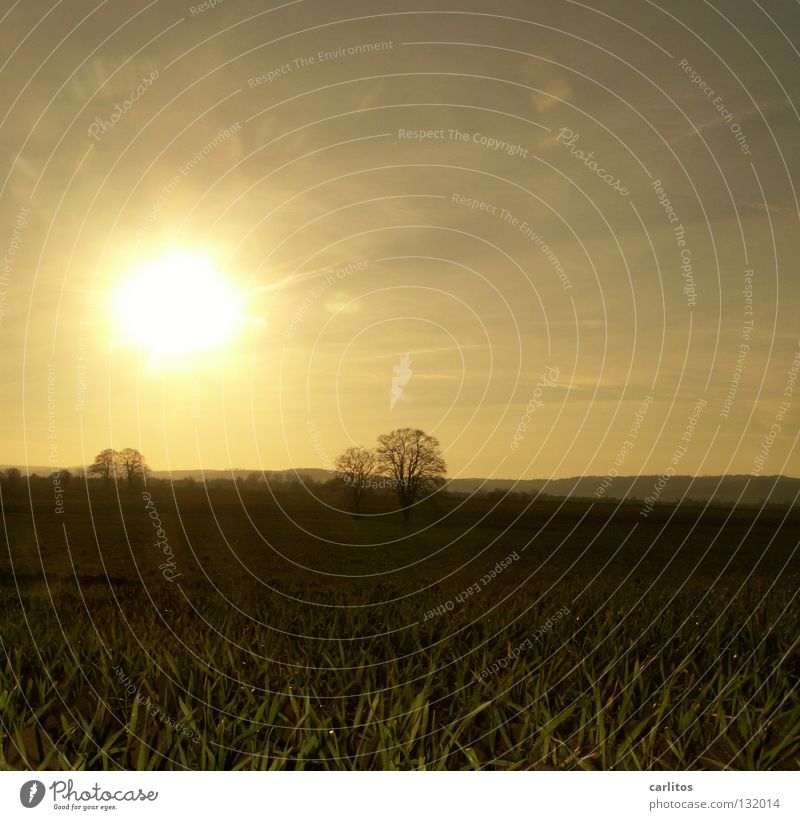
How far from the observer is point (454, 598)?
392 inches

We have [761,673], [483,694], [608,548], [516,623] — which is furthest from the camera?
[608,548]

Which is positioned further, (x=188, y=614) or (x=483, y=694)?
(x=188, y=614)

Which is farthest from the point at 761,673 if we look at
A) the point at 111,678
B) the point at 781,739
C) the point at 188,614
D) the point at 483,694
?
the point at 188,614

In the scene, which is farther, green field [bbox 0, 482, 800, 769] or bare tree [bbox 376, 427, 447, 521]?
bare tree [bbox 376, 427, 447, 521]

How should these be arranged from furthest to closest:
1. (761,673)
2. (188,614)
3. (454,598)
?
(454,598) → (188,614) → (761,673)

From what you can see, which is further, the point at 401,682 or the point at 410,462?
the point at 410,462

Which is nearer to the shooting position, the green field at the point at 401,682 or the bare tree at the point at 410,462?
the green field at the point at 401,682
